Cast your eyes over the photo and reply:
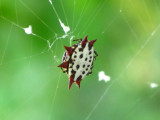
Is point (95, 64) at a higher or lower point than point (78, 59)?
higher

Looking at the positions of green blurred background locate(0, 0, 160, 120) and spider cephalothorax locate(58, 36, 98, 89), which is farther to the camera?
green blurred background locate(0, 0, 160, 120)

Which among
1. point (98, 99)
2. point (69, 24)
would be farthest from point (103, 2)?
point (98, 99)

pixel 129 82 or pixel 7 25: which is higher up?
pixel 7 25

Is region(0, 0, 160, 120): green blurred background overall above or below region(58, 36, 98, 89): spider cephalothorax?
above

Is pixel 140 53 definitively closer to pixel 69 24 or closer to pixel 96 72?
pixel 96 72
